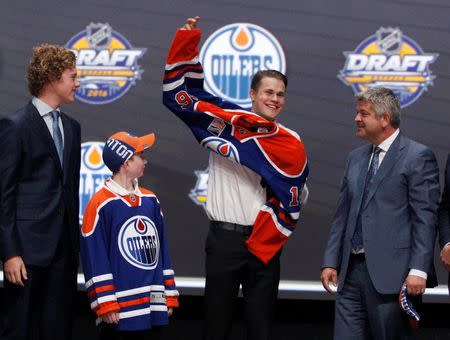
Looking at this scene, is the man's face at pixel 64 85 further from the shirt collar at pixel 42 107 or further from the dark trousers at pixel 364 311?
the dark trousers at pixel 364 311

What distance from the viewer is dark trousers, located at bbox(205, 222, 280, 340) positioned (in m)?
2.96

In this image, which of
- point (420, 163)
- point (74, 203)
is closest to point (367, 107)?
point (420, 163)

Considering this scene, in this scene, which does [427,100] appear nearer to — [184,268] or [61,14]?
[184,268]

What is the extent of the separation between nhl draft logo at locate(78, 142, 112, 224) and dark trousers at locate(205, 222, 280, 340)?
5.23ft

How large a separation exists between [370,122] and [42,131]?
47.5 inches

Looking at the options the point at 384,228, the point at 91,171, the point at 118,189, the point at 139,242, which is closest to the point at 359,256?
the point at 384,228

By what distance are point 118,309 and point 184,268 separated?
5.42 feet


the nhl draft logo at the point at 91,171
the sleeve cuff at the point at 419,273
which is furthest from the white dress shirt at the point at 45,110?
the nhl draft logo at the point at 91,171

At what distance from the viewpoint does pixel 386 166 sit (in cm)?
292

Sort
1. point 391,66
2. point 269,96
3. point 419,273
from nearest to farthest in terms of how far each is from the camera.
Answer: point 419,273
point 269,96
point 391,66

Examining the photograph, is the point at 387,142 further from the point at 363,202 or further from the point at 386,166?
the point at 363,202

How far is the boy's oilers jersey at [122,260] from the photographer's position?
9.14 feet

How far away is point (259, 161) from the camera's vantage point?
2984 mm

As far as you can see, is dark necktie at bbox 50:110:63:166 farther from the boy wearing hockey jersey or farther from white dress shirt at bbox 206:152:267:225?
white dress shirt at bbox 206:152:267:225
